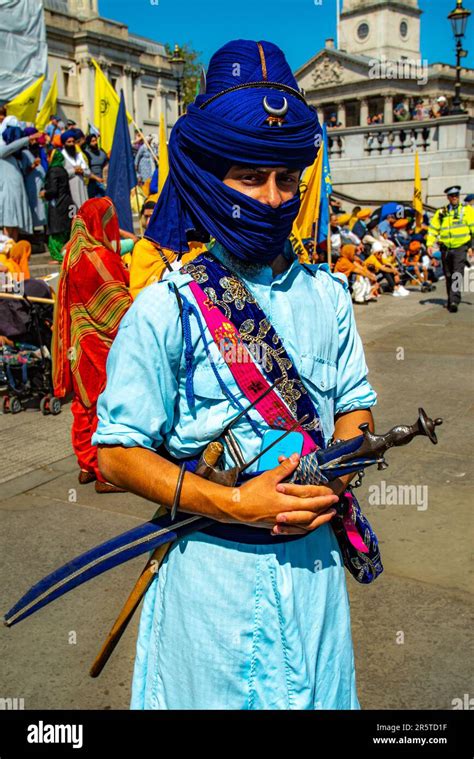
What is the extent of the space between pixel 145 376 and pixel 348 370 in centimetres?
55

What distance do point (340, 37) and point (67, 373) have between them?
8481cm

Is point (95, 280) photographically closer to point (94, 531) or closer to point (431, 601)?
point (94, 531)

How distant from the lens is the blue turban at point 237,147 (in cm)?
161

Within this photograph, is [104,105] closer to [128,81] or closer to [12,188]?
[12,188]

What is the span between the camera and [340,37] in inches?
3214

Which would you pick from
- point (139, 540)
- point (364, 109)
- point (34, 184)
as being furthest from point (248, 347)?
point (364, 109)

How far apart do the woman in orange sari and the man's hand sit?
4.04 metres

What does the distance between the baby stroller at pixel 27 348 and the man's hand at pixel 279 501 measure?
20.7ft

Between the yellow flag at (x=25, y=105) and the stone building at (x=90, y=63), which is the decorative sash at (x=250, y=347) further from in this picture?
the stone building at (x=90, y=63)

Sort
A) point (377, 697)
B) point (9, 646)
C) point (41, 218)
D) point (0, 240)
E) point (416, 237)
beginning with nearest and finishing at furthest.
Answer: point (377, 697), point (9, 646), point (0, 240), point (41, 218), point (416, 237)

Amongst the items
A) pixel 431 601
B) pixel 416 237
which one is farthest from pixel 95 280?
pixel 416 237

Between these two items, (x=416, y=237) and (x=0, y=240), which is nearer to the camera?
(x=0, y=240)

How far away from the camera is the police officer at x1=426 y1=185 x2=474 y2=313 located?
41.7ft

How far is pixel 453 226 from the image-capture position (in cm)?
1273
